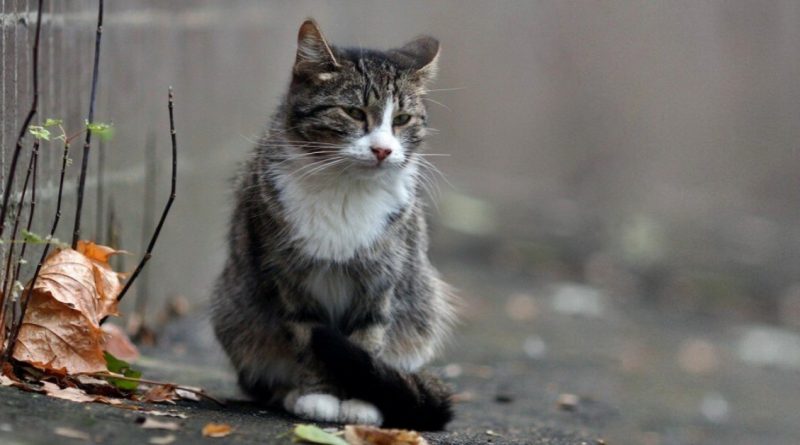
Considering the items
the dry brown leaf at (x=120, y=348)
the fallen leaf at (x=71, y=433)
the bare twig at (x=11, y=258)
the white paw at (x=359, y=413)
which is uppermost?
the bare twig at (x=11, y=258)

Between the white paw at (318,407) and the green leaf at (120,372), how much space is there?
1.68ft

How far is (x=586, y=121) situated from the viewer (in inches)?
456

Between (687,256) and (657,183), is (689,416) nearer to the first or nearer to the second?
(687,256)

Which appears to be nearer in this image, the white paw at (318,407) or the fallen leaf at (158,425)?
the fallen leaf at (158,425)

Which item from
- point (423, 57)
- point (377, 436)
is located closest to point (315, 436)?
point (377, 436)

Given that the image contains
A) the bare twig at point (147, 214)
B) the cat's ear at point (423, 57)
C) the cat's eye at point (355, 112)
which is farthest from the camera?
the bare twig at point (147, 214)

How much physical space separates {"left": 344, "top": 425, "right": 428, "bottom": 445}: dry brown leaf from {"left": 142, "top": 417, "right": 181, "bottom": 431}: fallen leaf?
457 millimetres

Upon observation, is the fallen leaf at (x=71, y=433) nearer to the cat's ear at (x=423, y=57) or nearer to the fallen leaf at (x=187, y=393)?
the fallen leaf at (x=187, y=393)

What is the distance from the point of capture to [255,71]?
8.49m

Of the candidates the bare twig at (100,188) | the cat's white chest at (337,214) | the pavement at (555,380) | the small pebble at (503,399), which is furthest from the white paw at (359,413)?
the small pebble at (503,399)

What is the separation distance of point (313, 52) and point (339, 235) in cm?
61

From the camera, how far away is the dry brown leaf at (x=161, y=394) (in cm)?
369

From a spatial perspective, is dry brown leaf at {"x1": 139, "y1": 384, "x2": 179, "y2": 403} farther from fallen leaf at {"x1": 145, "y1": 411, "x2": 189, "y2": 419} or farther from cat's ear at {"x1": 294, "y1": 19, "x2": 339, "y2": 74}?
cat's ear at {"x1": 294, "y1": 19, "x2": 339, "y2": 74}

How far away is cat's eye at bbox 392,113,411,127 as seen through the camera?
→ 3.98m
